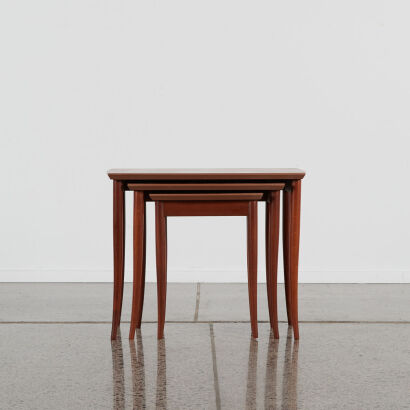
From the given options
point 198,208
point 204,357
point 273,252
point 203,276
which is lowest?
point 203,276

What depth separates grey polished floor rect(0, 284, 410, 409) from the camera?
89.5 inches

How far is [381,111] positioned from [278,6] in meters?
0.99

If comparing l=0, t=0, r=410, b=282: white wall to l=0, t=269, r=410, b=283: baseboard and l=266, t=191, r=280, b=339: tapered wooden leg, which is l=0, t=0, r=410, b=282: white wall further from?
l=266, t=191, r=280, b=339: tapered wooden leg

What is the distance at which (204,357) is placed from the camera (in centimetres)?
277

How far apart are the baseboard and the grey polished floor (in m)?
0.53

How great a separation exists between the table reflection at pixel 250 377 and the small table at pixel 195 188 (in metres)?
0.21

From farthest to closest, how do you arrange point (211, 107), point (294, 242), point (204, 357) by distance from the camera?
point (211, 107) < point (294, 242) < point (204, 357)

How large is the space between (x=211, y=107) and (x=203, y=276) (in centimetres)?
115

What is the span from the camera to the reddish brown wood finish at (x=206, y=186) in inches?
114

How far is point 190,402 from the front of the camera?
223cm

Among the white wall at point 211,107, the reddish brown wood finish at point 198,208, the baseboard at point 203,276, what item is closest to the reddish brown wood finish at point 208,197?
the reddish brown wood finish at point 198,208

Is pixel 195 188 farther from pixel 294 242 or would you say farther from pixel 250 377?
pixel 250 377

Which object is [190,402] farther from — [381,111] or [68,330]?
[381,111]

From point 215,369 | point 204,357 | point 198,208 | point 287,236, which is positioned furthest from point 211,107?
point 215,369
